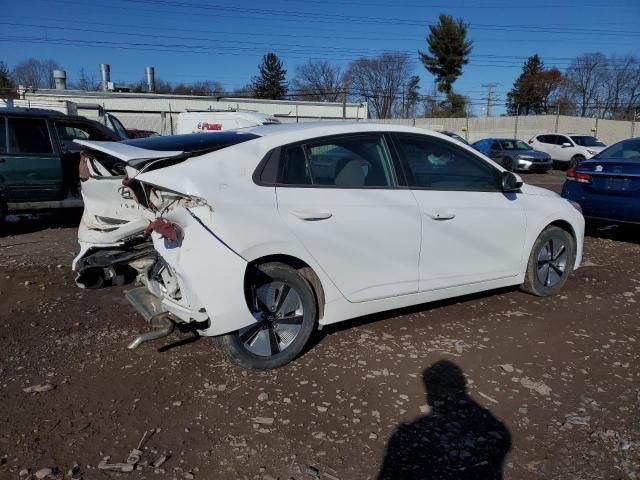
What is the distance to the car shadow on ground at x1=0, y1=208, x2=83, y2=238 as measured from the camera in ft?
27.4

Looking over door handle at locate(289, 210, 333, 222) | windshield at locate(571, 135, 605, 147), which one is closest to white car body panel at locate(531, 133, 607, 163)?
windshield at locate(571, 135, 605, 147)

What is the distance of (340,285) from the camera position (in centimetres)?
378

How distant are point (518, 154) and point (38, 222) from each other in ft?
64.3

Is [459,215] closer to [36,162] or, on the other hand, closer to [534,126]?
[36,162]

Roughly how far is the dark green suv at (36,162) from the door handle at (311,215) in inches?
231

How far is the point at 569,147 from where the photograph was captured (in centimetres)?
2472

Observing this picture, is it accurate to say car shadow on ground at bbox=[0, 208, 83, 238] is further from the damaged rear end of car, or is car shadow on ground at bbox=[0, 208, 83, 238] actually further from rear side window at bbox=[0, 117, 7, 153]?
the damaged rear end of car

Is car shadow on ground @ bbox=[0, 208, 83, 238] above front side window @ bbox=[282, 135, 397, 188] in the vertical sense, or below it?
below

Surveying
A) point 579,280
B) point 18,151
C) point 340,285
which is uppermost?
point 18,151

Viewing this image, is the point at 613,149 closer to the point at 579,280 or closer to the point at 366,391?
the point at 579,280

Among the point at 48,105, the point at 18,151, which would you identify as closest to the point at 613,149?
the point at 18,151

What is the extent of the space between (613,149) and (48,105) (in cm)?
2106

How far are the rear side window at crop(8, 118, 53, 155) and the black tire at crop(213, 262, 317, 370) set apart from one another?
608 centimetres

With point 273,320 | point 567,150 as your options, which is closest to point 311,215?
point 273,320
